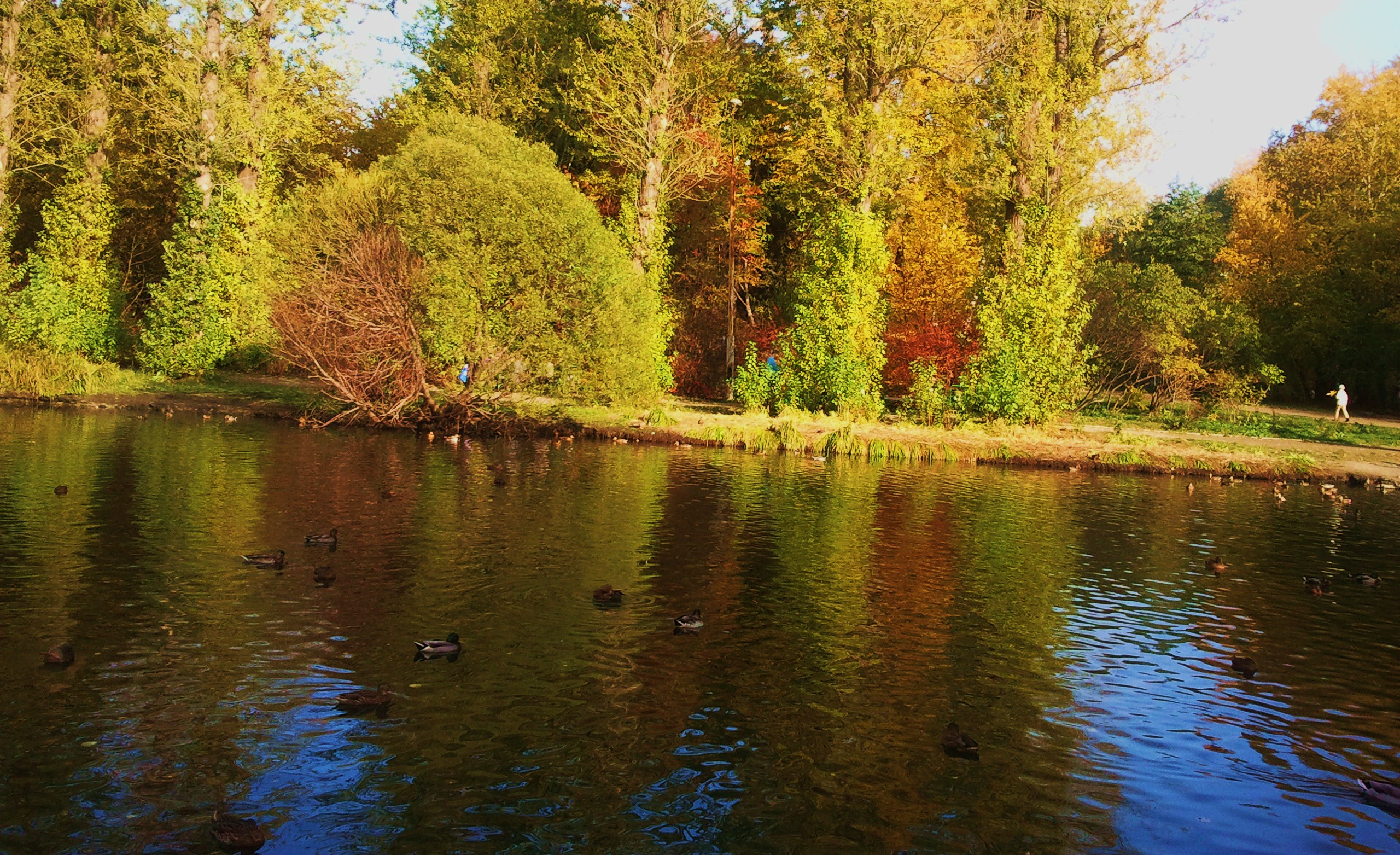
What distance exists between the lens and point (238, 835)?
21.4 feet

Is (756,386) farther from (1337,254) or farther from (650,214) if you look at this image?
(1337,254)

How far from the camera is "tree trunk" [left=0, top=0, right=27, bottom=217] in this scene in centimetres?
3872

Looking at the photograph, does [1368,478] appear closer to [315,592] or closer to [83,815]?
[315,592]

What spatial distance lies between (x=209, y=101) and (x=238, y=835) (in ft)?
131

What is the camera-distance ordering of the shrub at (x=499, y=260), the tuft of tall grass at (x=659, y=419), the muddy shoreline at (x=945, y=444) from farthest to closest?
the tuft of tall grass at (x=659, y=419) < the muddy shoreline at (x=945, y=444) < the shrub at (x=499, y=260)

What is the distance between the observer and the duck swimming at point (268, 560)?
13414 mm

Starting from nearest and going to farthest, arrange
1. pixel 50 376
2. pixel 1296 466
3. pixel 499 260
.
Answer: pixel 499 260, pixel 1296 466, pixel 50 376

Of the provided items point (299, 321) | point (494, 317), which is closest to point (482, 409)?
point (494, 317)

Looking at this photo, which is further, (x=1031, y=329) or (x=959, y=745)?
(x=1031, y=329)

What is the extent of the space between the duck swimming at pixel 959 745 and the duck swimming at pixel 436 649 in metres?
5.01

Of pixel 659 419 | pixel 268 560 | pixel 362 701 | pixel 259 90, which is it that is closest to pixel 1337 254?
pixel 659 419

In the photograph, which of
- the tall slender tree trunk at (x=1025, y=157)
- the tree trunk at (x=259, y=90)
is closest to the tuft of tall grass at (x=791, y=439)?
the tall slender tree trunk at (x=1025, y=157)

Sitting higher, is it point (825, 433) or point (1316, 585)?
point (825, 433)

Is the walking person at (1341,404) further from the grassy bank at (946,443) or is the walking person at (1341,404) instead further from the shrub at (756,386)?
the shrub at (756,386)
